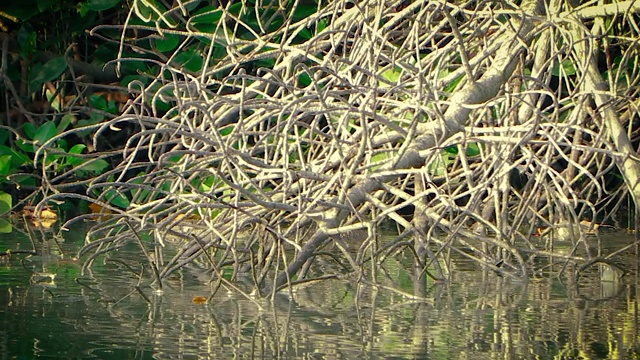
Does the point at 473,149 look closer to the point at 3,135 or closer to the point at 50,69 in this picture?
the point at 50,69

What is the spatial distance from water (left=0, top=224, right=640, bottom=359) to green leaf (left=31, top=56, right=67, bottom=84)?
10.5ft

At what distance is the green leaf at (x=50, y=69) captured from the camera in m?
7.51

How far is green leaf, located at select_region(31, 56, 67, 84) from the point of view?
751 cm

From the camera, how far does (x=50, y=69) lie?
7531 mm

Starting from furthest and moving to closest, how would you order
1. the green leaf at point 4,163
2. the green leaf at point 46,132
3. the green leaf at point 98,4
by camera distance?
the green leaf at point 98,4
the green leaf at point 46,132
the green leaf at point 4,163

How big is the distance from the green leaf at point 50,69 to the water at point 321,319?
3.21m

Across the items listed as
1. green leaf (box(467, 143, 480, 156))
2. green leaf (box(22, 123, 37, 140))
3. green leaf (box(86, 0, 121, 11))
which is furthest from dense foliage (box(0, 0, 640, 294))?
green leaf (box(86, 0, 121, 11))

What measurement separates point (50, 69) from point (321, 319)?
458 centimetres

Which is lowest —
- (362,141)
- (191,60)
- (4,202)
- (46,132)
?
(362,141)

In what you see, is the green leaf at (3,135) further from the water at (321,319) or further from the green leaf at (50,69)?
the water at (321,319)

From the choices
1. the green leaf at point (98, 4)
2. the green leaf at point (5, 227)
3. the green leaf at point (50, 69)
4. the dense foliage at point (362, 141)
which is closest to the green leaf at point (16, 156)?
the green leaf at point (5, 227)

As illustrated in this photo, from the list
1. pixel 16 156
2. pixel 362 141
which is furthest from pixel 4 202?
pixel 362 141

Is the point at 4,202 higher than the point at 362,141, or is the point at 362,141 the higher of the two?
the point at 4,202

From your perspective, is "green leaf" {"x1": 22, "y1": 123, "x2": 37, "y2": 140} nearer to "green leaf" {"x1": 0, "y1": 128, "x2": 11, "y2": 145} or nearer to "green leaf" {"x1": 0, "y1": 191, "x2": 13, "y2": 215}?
"green leaf" {"x1": 0, "y1": 128, "x2": 11, "y2": 145}
